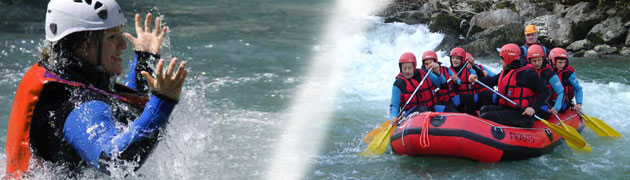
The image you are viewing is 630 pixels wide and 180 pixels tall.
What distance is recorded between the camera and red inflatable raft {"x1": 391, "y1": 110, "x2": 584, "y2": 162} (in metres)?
6.36

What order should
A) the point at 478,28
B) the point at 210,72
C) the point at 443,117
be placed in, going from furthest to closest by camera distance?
1. the point at 478,28
2. the point at 210,72
3. the point at 443,117

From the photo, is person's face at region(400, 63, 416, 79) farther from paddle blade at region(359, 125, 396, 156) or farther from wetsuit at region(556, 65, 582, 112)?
wetsuit at region(556, 65, 582, 112)

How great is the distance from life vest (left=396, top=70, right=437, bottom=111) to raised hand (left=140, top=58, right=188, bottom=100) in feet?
17.1

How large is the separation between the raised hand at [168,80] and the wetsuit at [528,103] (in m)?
5.32

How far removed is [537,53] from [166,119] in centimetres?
567

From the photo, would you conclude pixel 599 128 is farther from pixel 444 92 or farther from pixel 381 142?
pixel 381 142

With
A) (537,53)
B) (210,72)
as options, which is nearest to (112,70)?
(537,53)

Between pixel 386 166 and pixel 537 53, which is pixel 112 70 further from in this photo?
pixel 537 53

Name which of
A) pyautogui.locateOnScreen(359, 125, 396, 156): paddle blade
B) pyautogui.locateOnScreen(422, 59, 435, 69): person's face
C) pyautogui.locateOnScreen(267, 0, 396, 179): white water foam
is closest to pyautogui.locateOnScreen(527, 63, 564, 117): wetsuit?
pyautogui.locateOnScreen(422, 59, 435, 69): person's face

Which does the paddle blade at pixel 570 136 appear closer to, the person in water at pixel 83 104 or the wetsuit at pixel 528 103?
the wetsuit at pixel 528 103

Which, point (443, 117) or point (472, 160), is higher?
point (443, 117)

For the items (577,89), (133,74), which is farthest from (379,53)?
(133,74)

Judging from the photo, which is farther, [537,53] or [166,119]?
[537,53]

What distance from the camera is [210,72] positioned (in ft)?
37.8
